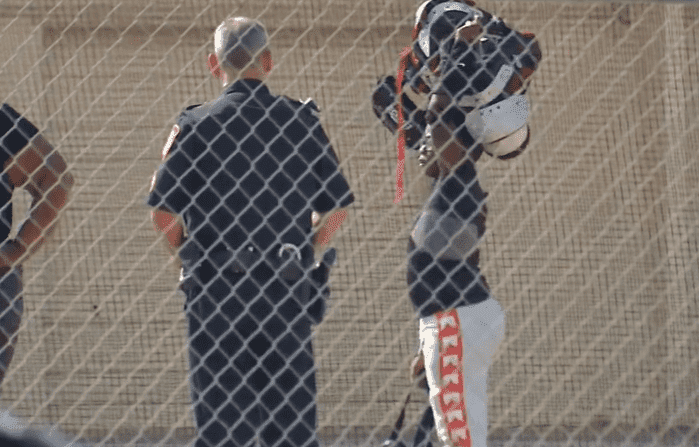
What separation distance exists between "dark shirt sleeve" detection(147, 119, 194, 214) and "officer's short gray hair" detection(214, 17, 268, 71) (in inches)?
11.4

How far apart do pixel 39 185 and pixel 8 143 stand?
0.17 meters

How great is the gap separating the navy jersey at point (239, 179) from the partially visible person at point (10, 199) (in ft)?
1.38

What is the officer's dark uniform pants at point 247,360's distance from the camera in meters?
3.32

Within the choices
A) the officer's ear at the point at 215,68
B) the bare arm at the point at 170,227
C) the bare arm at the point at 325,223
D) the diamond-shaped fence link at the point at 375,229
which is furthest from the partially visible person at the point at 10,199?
the diamond-shaped fence link at the point at 375,229

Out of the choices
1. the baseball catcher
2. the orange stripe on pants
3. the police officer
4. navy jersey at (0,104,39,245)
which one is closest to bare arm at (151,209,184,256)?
the police officer

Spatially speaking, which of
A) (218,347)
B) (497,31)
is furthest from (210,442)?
(497,31)

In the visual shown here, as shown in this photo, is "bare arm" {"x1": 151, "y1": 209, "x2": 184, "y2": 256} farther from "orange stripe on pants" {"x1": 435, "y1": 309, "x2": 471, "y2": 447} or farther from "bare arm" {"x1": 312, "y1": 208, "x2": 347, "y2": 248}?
"orange stripe on pants" {"x1": 435, "y1": 309, "x2": 471, "y2": 447}

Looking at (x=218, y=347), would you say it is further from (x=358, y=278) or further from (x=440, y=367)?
(x=358, y=278)

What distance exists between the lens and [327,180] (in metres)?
3.45

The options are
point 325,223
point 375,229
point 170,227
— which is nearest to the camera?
point 170,227

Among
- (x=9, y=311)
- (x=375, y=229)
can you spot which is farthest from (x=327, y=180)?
(x=375, y=229)

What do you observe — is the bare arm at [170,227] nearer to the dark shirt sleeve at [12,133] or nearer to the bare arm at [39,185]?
the bare arm at [39,185]

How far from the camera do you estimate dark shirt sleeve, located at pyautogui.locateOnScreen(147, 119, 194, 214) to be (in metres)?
3.35

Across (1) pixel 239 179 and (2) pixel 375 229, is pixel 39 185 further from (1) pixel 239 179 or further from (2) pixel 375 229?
(2) pixel 375 229
